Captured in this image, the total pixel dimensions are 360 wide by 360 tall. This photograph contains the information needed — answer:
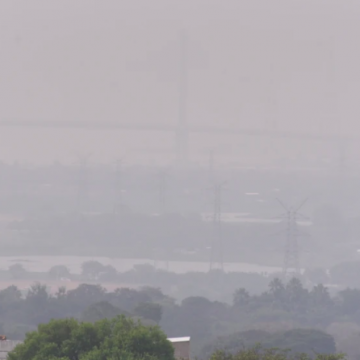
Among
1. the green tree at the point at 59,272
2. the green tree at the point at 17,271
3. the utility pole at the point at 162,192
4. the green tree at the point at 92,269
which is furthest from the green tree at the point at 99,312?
the utility pole at the point at 162,192

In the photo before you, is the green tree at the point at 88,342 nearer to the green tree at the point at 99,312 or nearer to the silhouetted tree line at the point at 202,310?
the green tree at the point at 99,312

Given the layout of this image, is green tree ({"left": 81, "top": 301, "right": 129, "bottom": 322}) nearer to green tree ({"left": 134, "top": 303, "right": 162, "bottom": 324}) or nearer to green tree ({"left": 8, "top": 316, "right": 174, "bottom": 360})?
green tree ({"left": 134, "top": 303, "right": 162, "bottom": 324})

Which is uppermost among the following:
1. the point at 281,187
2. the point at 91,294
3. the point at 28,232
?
the point at 281,187

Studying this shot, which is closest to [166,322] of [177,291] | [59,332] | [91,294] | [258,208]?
[91,294]

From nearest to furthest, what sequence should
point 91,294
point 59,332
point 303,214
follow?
1. point 59,332
2. point 91,294
3. point 303,214

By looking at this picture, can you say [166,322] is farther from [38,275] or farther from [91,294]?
[38,275]

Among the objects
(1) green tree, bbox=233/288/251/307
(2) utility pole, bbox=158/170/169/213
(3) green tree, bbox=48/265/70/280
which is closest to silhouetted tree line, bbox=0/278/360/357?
(1) green tree, bbox=233/288/251/307

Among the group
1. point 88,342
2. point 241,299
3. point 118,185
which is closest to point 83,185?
point 118,185

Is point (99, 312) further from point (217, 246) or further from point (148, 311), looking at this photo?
point (217, 246)
